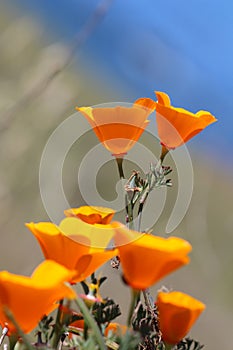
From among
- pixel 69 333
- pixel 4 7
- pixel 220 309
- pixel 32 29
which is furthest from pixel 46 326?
pixel 4 7

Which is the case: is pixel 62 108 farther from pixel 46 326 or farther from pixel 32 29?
pixel 46 326

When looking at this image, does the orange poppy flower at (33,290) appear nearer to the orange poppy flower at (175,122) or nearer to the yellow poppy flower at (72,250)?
the yellow poppy flower at (72,250)

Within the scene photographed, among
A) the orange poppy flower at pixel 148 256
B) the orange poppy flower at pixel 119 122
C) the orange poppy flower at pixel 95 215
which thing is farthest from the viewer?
the orange poppy flower at pixel 119 122

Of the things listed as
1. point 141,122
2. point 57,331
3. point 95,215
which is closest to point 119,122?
point 141,122

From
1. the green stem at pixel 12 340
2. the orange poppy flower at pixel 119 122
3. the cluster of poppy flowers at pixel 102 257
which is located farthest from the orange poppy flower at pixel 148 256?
the orange poppy flower at pixel 119 122

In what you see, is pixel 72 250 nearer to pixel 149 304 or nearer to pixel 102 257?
pixel 102 257

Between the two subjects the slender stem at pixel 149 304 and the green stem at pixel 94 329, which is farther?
the slender stem at pixel 149 304
